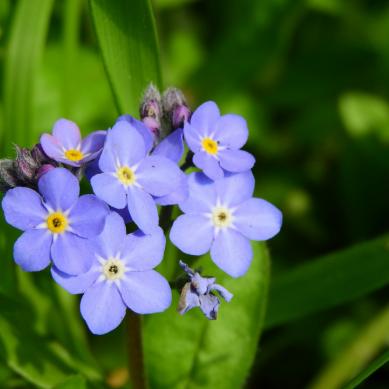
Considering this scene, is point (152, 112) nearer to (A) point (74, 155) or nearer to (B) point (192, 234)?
(A) point (74, 155)

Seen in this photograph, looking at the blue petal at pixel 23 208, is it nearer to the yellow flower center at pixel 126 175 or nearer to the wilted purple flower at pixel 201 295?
the yellow flower center at pixel 126 175

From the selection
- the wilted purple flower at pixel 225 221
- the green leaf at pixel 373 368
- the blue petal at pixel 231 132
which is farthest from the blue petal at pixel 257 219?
the green leaf at pixel 373 368

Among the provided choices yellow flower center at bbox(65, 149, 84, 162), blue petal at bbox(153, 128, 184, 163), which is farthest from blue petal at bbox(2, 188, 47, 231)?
blue petal at bbox(153, 128, 184, 163)

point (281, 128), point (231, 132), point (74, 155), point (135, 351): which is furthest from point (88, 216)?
point (281, 128)

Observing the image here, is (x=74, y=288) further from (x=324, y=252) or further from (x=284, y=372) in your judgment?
(x=324, y=252)

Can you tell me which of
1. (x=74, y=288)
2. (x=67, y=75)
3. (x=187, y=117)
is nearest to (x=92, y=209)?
(x=74, y=288)
